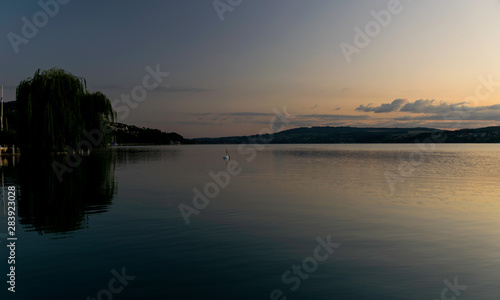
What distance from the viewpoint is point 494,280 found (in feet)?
35.6

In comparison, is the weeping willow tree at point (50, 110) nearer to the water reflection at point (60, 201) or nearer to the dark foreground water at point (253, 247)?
the water reflection at point (60, 201)

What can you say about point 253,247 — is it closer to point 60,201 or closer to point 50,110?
point 60,201

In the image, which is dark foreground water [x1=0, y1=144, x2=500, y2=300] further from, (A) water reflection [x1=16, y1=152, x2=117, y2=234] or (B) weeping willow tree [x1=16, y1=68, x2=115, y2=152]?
(B) weeping willow tree [x1=16, y1=68, x2=115, y2=152]

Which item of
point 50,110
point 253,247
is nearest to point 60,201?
point 253,247

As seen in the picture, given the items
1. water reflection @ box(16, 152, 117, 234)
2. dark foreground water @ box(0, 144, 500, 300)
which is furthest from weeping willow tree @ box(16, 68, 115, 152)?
dark foreground water @ box(0, 144, 500, 300)

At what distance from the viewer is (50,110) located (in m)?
54.0

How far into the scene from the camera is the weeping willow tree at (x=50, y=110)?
54062 millimetres

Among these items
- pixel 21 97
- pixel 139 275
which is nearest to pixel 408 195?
pixel 139 275

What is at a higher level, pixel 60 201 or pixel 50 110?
pixel 50 110

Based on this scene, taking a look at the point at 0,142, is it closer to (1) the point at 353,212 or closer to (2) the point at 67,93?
(2) the point at 67,93

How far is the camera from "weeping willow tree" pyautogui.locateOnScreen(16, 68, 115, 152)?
54062mm

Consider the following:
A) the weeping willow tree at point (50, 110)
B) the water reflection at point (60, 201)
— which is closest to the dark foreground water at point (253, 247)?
the water reflection at point (60, 201)

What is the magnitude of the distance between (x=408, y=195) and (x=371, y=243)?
14.6 metres

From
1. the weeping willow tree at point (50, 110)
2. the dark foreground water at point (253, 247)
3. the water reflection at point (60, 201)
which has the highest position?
the weeping willow tree at point (50, 110)
